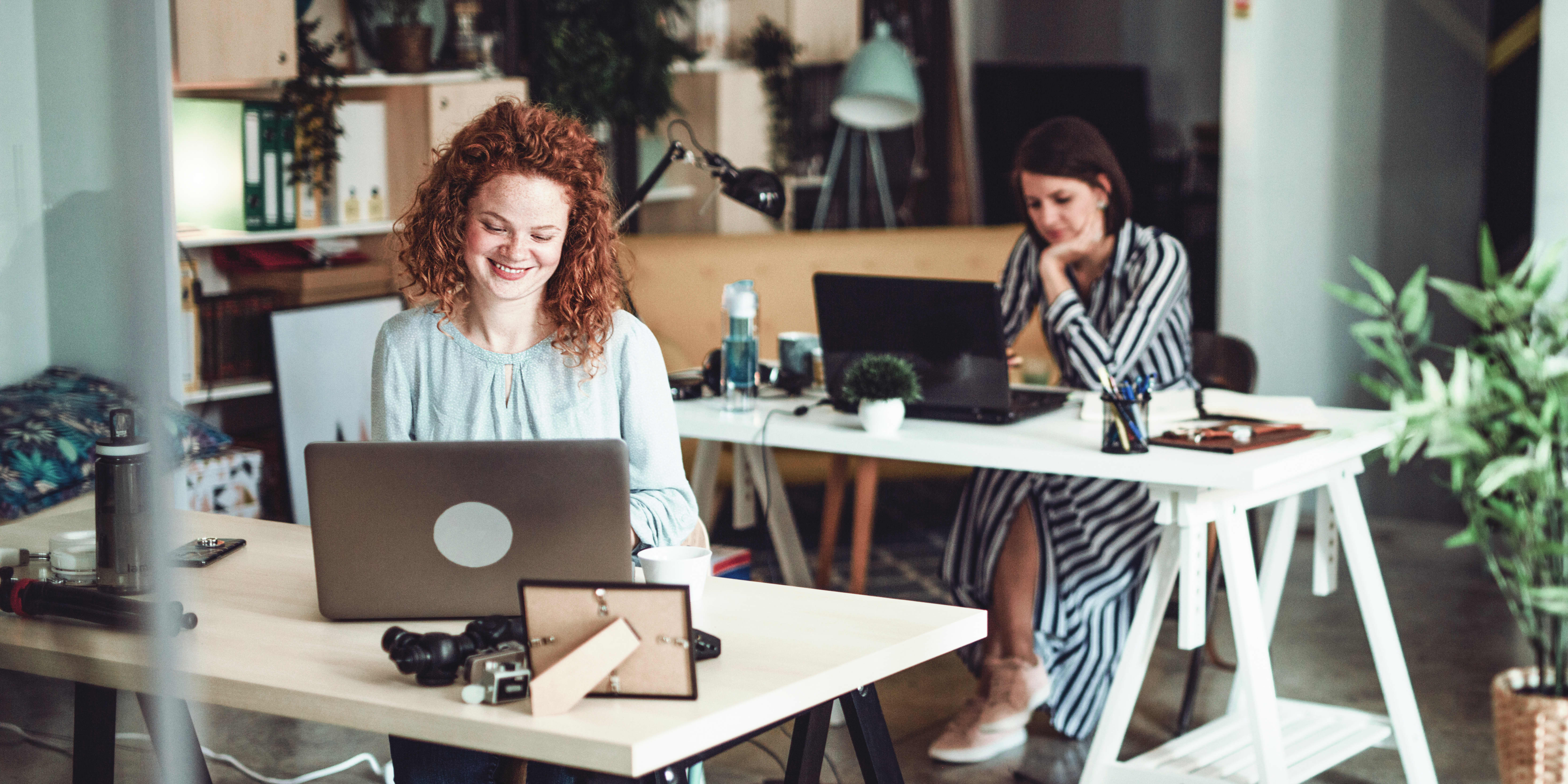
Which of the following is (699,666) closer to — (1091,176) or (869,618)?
(869,618)

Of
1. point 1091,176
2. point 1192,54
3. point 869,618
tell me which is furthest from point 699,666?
point 1192,54

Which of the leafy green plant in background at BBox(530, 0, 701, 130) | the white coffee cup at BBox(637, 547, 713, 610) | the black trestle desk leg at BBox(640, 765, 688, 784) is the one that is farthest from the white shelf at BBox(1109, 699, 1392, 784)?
the leafy green plant in background at BBox(530, 0, 701, 130)

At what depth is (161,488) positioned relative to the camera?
1045 mm

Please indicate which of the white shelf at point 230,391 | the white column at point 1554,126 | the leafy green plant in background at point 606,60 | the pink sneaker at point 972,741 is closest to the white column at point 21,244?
the pink sneaker at point 972,741

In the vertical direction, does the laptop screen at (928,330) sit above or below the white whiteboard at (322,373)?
above

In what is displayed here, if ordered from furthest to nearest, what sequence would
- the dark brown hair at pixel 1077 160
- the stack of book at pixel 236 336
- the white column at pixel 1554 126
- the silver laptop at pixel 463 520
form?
the white column at pixel 1554 126, the stack of book at pixel 236 336, the dark brown hair at pixel 1077 160, the silver laptop at pixel 463 520

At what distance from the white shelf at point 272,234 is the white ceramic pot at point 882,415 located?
69.8 inches

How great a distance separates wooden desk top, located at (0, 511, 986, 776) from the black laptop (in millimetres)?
1105

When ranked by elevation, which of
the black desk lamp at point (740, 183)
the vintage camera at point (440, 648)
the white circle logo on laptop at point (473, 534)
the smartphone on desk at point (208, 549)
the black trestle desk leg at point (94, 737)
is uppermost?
the black desk lamp at point (740, 183)

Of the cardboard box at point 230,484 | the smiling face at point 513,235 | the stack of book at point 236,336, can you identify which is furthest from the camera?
the stack of book at point 236,336

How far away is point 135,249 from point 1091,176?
2.45 metres

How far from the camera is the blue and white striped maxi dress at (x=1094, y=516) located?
305cm

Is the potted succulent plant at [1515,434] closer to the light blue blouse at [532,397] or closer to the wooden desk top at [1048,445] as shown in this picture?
the wooden desk top at [1048,445]

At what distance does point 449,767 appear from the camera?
75.7 inches
